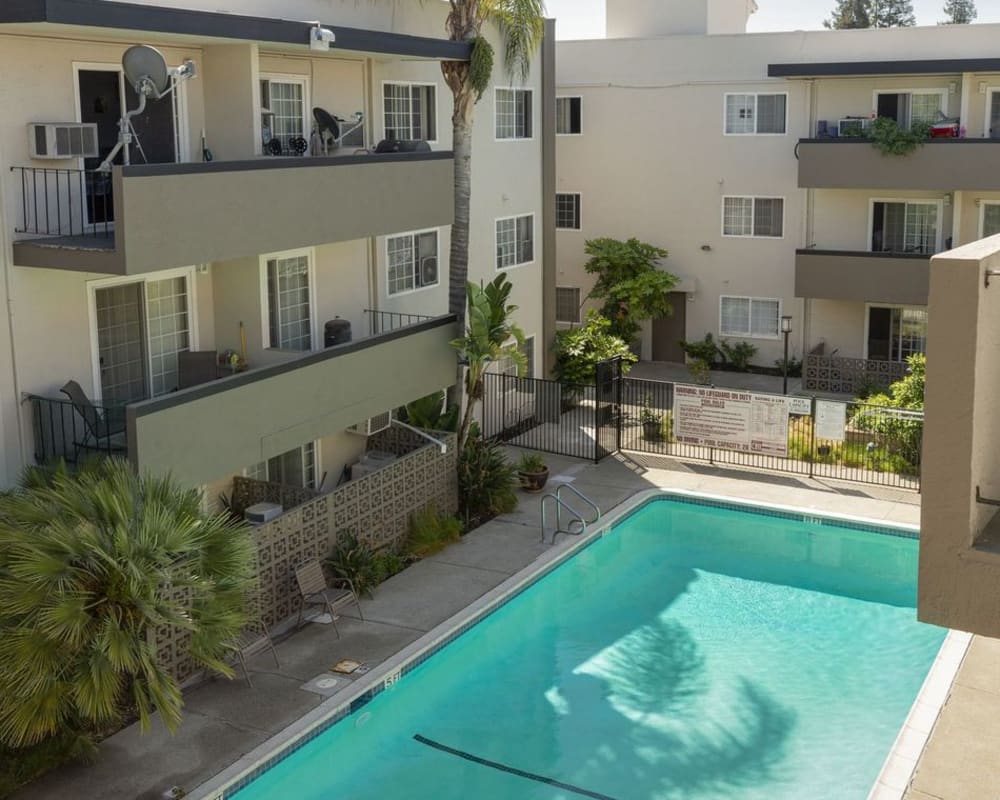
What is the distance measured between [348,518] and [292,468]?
2.06 m

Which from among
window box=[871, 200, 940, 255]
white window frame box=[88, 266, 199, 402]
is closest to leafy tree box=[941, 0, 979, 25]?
window box=[871, 200, 940, 255]

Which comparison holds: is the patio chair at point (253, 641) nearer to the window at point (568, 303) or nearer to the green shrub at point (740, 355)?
the green shrub at point (740, 355)

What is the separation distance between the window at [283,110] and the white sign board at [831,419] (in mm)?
11541

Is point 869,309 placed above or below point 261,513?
above

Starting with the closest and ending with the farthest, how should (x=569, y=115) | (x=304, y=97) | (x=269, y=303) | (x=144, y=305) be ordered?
(x=144, y=305) < (x=269, y=303) < (x=304, y=97) < (x=569, y=115)

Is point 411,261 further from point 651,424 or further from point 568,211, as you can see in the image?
point 568,211

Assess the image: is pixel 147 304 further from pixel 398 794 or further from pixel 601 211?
pixel 601 211

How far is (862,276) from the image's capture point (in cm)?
3209

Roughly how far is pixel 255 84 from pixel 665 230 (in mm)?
19385

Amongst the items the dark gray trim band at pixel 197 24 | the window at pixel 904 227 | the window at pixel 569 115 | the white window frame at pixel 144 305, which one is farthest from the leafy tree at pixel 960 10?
the white window frame at pixel 144 305

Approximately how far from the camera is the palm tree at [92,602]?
41.3 feet

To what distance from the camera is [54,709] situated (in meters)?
12.9

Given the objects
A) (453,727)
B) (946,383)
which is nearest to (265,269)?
(453,727)

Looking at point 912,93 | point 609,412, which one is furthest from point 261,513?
point 912,93
